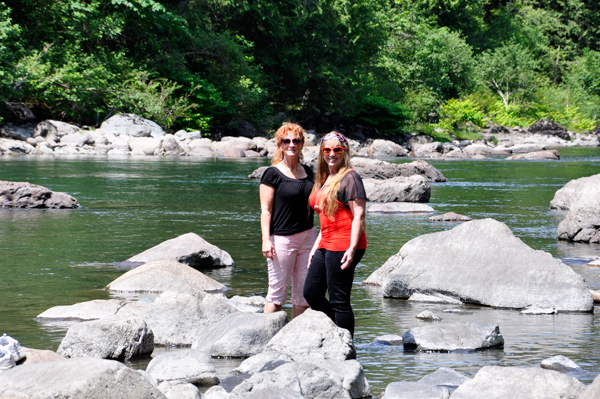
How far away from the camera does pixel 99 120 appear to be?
1505 inches

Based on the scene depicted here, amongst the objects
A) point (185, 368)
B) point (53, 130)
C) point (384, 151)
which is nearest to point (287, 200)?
point (185, 368)

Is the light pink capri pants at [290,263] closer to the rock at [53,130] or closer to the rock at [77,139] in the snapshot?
the rock at [77,139]

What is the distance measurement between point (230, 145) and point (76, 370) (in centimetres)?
3251

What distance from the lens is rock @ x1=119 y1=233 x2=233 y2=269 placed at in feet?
29.9

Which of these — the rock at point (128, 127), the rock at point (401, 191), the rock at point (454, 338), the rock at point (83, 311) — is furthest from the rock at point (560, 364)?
the rock at point (128, 127)

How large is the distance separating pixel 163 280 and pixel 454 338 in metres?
3.31

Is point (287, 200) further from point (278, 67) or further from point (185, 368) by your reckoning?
point (278, 67)

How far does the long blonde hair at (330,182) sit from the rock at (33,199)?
36.1 ft

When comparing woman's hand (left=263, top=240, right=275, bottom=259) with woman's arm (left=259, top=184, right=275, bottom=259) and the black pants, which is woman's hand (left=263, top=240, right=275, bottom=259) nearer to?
woman's arm (left=259, top=184, right=275, bottom=259)

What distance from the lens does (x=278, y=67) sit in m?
49.2

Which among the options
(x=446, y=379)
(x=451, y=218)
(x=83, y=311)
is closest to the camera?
(x=446, y=379)

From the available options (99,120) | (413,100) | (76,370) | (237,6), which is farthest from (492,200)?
(413,100)

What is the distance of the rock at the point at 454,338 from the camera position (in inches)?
223

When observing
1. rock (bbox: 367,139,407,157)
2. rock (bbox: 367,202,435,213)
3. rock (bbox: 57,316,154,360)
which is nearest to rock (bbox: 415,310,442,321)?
rock (bbox: 57,316,154,360)
